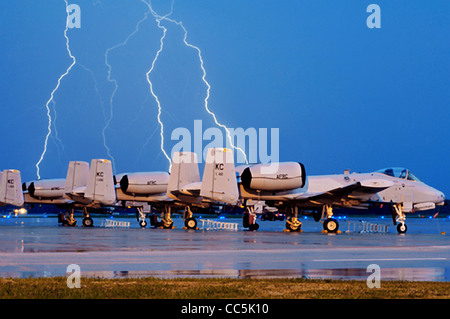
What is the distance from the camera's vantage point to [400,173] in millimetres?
39094

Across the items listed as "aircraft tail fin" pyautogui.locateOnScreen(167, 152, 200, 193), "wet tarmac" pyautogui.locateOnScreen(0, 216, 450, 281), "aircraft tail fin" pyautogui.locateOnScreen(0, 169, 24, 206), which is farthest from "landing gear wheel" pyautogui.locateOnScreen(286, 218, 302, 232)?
"aircraft tail fin" pyautogui.locateOnScreen(0, 169, 24, 206)

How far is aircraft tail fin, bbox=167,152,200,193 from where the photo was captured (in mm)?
41562

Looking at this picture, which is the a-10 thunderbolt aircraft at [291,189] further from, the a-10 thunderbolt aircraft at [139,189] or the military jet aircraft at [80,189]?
the military jet aircraft at [80,189]

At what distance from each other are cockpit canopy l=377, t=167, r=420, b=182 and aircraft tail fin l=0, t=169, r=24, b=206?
90.3 feet

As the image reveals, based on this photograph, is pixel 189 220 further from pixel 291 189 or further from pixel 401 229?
pixel 401 229

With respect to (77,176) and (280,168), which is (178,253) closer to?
(280,168)

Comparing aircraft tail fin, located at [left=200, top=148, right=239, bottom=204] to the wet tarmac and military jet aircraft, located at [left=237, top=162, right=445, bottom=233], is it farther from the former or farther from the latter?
the wet tarmac

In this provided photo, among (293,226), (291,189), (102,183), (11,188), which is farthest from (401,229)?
(11,188)

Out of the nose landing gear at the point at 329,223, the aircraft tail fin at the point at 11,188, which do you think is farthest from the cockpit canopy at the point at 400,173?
the aircraft tail fin at the point at 11,188

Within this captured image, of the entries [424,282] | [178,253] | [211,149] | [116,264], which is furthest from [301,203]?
[424,282]

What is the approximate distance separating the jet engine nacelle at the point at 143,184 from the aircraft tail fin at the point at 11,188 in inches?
401

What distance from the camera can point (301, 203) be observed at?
38.2 metres

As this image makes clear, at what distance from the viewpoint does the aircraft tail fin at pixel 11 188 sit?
51.4m

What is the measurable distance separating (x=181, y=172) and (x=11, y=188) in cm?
1687
